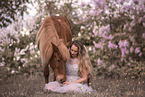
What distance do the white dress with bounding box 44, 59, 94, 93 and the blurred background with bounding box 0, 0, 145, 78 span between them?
182cm

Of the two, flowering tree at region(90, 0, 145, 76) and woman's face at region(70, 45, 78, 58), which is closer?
woman's face at region(70, 45, 78, 58)

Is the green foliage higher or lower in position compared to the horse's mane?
higher

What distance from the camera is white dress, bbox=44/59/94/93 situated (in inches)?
131

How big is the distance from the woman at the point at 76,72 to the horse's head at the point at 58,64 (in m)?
0.15

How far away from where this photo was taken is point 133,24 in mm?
5715

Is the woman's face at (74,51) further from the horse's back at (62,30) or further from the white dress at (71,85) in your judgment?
the horse's back at (62,30)

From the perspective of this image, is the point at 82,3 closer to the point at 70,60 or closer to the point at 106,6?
the point at 106,6

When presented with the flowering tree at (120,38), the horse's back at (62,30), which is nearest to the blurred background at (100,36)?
the flowering tree at (120,38)

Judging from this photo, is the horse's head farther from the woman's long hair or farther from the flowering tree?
the flowering tree

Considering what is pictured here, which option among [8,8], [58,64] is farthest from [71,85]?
[8,8]

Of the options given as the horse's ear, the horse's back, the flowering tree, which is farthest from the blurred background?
the horse's ear

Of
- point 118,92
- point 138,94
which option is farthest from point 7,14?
point 138,94

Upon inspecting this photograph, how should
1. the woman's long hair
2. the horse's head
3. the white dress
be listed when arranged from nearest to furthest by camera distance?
the white dress
the horse's head
the woman's long hair

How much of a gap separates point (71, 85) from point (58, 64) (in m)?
0.49
